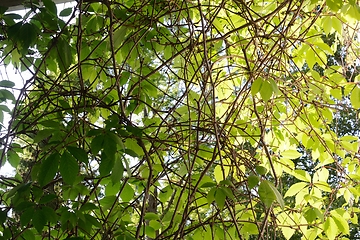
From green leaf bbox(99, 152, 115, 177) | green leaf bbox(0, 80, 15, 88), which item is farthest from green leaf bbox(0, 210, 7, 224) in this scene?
green leaf bbox(0, 80, 15, 88)

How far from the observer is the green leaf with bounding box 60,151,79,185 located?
77 cm

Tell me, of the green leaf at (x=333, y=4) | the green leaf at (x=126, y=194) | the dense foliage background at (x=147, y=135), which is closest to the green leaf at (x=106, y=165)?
the dense foliage background at (x=147, y=135)

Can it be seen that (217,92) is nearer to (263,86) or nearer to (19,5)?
(263,86)

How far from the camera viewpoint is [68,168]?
0.77 meters

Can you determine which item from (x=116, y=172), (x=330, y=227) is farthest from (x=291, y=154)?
(x=116, y=172)

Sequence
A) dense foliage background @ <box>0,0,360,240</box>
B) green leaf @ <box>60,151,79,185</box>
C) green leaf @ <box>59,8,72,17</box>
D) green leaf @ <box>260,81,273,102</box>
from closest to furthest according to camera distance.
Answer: green leaf @ <box>60,151,79,185</box> < dense foliage background @ <box>0,0,360,240</box> < green leaf @ <box>260,81,273,102</box> < green leaf @ <box>59,8,72,17</box>

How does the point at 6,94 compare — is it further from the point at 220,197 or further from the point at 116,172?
the point at 220,197

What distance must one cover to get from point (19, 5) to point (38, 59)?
0.16 meters

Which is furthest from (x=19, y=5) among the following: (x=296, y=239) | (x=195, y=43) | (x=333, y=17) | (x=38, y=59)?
(x=296, y=239)

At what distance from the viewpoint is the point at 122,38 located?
44.9 inches

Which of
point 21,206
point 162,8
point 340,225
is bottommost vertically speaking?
point 21,206

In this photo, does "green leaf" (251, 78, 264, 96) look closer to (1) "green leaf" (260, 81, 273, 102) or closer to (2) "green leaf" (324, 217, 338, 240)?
(1) "green leaf" (260, 81, 273, 102)

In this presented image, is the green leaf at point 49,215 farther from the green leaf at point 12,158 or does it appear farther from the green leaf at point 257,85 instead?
the green leaf at point 257,85

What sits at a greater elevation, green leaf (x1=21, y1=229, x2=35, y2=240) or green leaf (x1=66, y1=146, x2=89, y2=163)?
green leaf (x1=66, y1=146, x2=89, y2=163)
